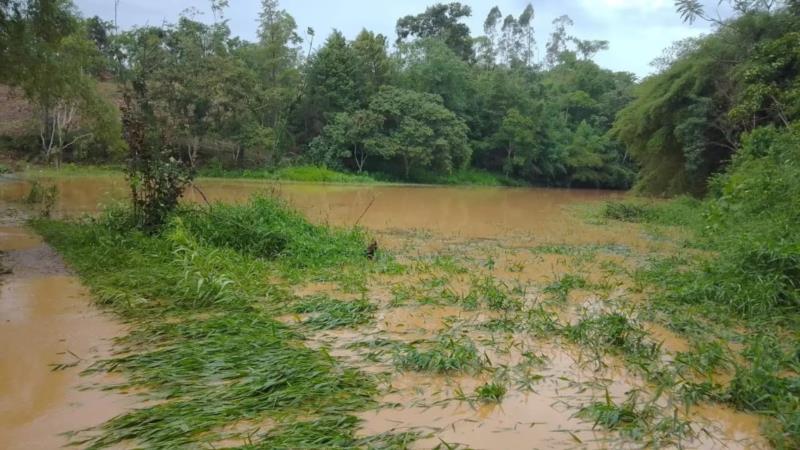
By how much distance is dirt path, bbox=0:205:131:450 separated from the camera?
8.77 ft

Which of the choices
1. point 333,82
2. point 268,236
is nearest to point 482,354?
point 268,236

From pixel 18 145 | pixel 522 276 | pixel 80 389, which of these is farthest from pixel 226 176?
pixel 80 389

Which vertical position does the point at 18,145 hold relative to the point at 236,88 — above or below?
below

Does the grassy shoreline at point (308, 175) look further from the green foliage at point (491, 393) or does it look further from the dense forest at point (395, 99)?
the green foliage at point (491, 393)

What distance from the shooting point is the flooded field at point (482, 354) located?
268 centimetres

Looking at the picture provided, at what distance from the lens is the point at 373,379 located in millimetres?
3188

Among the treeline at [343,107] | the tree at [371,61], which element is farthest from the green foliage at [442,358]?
the tree at [371,61]

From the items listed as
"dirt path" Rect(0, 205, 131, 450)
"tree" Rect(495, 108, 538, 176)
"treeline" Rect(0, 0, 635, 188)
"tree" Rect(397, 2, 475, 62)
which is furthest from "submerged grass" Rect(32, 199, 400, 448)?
"tree" Rect(397, 2, 475, 62)

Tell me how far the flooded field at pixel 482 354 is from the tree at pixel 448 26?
41.3 m

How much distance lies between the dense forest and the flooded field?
4.05m

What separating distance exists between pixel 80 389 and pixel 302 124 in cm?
3007

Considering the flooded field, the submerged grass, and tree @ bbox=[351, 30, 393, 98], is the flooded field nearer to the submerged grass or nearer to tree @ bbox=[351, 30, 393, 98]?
the submerged grass

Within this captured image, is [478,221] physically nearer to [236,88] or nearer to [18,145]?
[236,88]

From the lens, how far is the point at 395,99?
3020 centimetres
